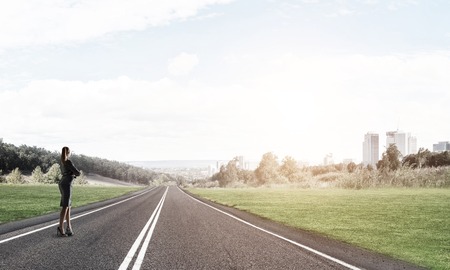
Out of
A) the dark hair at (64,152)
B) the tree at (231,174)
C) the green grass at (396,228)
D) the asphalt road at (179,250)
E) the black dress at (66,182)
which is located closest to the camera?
the asphalt road at (179,250)

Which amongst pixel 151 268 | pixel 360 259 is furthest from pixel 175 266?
pixel 360 259

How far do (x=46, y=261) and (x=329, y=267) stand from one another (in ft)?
17.9

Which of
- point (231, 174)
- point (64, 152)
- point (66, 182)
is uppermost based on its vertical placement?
point (64, 152)

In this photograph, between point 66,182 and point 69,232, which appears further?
point 69,232

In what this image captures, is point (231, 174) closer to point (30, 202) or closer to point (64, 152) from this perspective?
point (30, 202)

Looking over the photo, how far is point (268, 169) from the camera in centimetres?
11181

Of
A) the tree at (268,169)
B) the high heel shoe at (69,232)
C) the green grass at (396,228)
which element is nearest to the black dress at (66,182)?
the high heel shoe at (69,232)

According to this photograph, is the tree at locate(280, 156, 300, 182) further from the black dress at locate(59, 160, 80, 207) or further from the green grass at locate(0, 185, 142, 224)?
the black dress at locate(59, 160, 80, 207)

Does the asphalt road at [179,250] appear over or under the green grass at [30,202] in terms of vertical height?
over

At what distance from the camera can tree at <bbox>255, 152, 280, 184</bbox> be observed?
110 meters

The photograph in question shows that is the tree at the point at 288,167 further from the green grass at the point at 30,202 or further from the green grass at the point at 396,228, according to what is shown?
the green grass at the point at 396,228

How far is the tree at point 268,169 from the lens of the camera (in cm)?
10969

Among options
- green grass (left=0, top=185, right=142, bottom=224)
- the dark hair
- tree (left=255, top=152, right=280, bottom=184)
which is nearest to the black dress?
the dark hair

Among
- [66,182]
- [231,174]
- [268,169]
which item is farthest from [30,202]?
[231,174]
